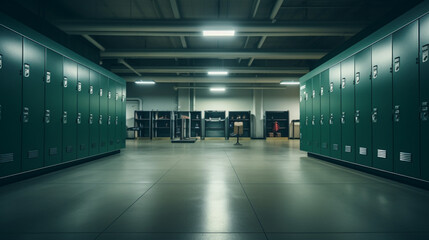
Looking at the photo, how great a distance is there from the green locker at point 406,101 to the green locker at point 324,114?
2.14 metres

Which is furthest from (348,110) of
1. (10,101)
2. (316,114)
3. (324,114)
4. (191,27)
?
(10,101)

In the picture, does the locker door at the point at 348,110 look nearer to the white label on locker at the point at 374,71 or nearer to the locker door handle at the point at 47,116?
the white label on locker at the point at 374,71

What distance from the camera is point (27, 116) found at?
3531 mm

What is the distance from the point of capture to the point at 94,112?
572 centimetres

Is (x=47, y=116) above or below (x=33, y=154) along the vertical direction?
above

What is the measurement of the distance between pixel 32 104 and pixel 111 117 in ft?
10.1

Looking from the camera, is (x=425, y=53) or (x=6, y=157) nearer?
(x=425, y=53)

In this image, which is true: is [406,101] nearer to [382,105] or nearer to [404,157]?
[382,105]

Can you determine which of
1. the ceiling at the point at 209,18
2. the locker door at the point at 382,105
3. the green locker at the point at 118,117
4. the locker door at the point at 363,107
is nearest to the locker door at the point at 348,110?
the locker door at the point at 363,107

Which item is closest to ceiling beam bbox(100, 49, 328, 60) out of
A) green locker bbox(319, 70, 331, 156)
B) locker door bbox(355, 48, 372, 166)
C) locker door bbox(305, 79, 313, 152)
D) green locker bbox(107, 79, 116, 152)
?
green locker bbox(107, 79, 116, 152)

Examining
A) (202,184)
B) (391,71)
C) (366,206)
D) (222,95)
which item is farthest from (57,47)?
(222,95)

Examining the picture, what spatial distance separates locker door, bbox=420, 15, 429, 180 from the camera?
114 inches

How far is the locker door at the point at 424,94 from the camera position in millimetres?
2896

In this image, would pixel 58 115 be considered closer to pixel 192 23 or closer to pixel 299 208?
pixel 192 23
